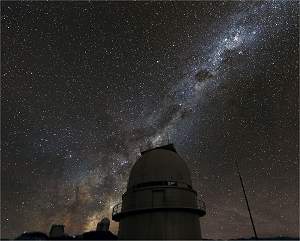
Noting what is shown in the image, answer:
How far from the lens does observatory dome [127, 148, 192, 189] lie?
17766 mm

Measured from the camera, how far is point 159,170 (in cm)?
1800

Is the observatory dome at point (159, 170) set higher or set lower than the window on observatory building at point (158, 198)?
higher

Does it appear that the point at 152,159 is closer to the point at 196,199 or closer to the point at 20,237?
the point at 196,199

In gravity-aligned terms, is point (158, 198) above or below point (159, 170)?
below

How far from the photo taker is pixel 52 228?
2262 centimetres

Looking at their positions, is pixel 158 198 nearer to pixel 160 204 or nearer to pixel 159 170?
pixel 160 204

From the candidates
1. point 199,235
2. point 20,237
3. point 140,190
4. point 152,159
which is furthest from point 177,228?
point 20,237

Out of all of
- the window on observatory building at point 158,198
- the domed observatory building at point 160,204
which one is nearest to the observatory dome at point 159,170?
the domed observatory building at point 160,204

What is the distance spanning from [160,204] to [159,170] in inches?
103

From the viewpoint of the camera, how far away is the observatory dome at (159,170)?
58.3 feet

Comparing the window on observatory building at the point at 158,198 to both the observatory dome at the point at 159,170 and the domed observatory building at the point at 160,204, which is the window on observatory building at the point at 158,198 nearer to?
the domed observatory building at the point at 160,204

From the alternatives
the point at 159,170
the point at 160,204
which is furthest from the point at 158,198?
the point at 159,170

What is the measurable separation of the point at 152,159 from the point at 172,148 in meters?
3.11

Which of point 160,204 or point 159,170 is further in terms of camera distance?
point 159,170
